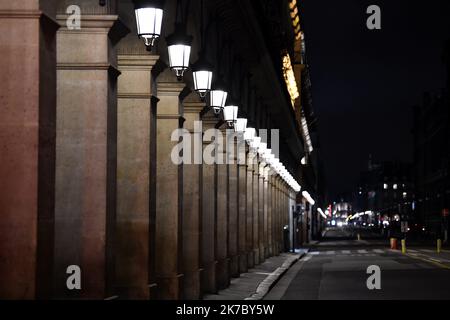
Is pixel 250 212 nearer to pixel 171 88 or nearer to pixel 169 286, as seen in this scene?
pixel 169 286

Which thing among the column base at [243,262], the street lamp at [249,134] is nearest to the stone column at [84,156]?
the street lamp at [249,134]

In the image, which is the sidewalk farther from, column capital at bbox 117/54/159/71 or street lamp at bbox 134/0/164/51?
street lamp at bbox 134/0/164/51

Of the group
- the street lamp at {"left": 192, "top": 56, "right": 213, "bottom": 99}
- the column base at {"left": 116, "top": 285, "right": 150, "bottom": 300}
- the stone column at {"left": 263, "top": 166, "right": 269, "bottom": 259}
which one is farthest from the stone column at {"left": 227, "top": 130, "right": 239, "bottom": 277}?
the column base at {"left": 116, "top": 285, "right": 150, "bottom": 300}

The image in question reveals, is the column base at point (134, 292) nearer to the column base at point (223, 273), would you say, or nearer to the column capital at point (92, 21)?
the column capital at point (92, 21)

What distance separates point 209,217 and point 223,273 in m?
2.34

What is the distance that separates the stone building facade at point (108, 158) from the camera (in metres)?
9.62

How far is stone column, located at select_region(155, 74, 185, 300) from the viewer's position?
62.4ft

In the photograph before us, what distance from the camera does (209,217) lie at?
2570 centimetres

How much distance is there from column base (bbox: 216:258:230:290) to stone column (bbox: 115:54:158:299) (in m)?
10.6

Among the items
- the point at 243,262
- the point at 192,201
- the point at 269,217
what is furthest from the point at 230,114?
the point at 269,217

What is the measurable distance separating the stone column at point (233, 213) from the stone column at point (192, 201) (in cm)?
840
